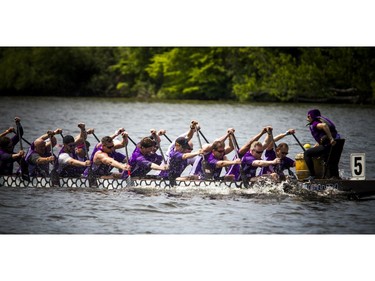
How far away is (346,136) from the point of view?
1733 cm

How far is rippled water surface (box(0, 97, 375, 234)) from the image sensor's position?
14.1 m

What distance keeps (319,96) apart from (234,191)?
2.99 metres

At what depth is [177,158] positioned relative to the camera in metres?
15.9

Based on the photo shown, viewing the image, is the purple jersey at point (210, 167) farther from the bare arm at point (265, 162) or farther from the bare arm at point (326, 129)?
the bare arm at point (326, 129)

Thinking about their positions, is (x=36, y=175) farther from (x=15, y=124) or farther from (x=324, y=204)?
(x=324, y=204)

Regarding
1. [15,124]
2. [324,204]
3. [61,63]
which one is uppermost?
[61,63]

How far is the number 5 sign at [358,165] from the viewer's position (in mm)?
15117

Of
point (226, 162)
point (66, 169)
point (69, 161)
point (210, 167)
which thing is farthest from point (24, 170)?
point (226, 162)

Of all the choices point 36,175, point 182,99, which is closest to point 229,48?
point 182,99

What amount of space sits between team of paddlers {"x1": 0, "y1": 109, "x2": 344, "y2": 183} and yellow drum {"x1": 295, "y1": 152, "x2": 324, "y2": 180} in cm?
9

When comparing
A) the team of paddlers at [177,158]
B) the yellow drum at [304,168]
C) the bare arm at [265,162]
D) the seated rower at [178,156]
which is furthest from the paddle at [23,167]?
the yellow drum at [304,168]

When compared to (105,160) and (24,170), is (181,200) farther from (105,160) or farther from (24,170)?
(24,170)

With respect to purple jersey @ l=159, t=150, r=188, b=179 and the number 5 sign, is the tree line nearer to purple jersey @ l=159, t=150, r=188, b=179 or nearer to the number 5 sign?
purple jersey @ l=159, t=150, r=188, b=179

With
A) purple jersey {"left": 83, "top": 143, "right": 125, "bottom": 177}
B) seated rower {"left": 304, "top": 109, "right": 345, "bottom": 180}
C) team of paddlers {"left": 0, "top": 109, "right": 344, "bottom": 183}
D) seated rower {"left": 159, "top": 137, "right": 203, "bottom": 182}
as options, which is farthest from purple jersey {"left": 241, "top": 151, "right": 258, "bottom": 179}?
purple jersey {"left": 83, "top": 143, "right": 125, "bottom": 177}
